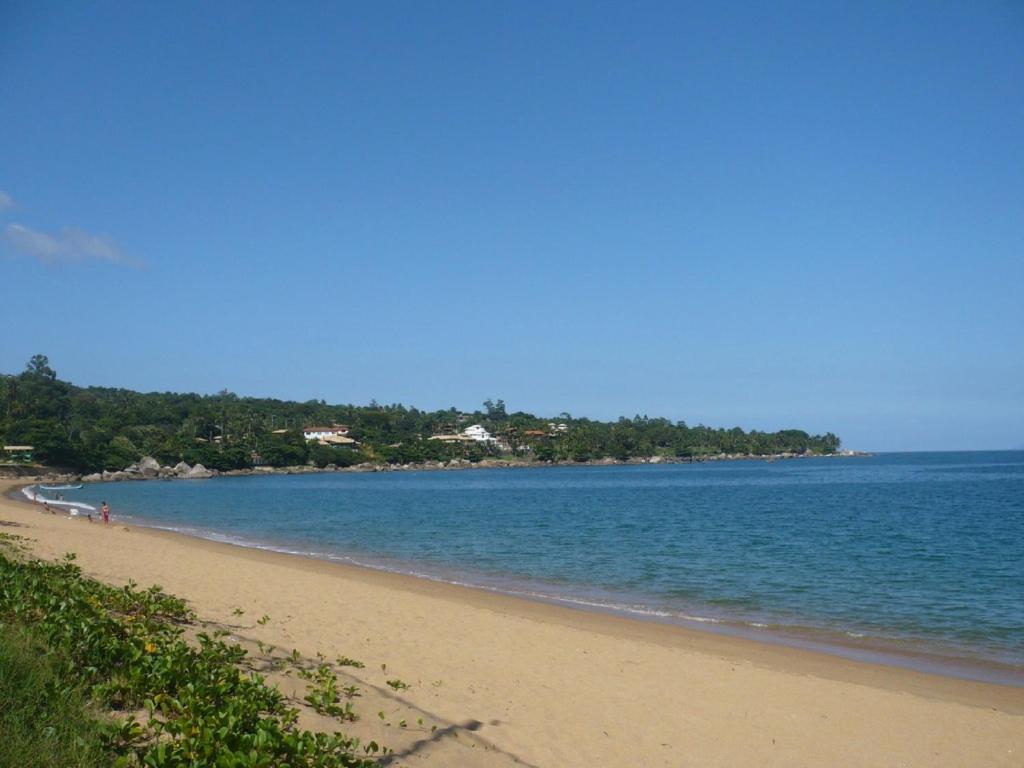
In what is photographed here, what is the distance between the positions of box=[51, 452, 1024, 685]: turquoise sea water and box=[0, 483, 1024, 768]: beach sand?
2643 millimetres

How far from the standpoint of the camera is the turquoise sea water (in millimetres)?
16375

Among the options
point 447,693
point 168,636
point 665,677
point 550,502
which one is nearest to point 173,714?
point 168,636

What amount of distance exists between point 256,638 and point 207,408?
6374 inches

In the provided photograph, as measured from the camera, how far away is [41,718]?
498cm

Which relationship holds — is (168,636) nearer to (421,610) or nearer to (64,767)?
(64,767)

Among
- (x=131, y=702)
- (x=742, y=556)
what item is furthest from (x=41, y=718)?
(x=742, y=556)

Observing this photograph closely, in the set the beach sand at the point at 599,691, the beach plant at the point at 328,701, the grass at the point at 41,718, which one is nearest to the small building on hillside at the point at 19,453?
the beach sand at the point at 599,691

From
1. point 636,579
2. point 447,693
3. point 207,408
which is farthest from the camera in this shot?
point 207,408

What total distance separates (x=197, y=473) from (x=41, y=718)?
130 metres

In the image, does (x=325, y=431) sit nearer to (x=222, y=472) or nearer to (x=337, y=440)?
(x=337, y=440)

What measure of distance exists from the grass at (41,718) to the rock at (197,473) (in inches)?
5005

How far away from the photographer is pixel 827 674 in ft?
39.8

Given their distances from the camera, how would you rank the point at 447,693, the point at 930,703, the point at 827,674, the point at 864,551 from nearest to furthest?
1. the point at 447,693
2. the point at 930,703
3. the point at 827,674
4. the point at 864,551

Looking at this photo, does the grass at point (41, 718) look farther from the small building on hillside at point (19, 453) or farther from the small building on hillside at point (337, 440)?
the small building on hillside at point (337, 440)
